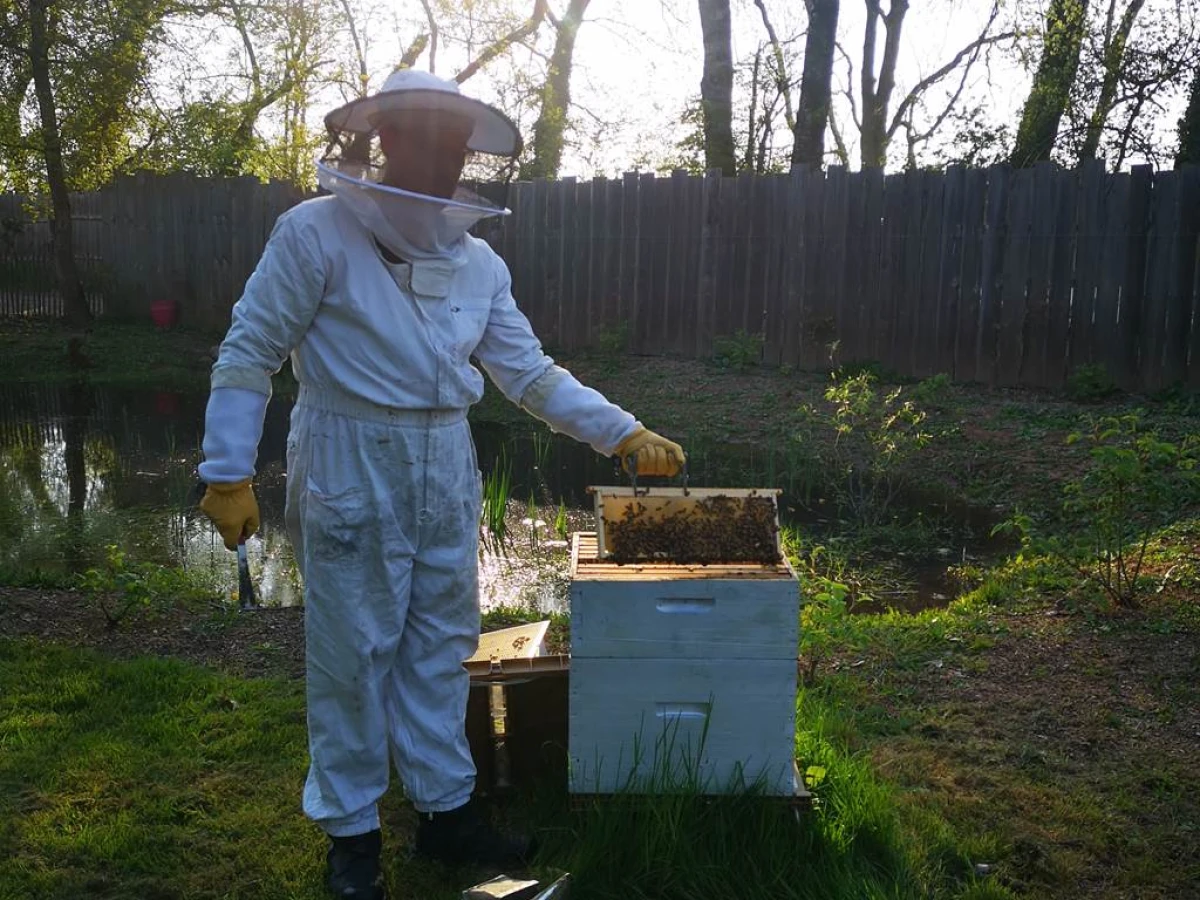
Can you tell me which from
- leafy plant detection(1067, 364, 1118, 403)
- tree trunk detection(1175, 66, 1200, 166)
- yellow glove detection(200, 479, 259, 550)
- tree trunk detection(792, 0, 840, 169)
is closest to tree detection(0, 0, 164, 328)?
tree trunk detection(792, 0, 840, 169)

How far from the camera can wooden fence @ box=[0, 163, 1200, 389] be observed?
905cm

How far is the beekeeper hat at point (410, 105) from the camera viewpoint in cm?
259

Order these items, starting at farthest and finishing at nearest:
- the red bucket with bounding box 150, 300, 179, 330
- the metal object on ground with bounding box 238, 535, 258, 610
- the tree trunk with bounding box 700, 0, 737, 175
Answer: the red bucket with bounding box 150, 300, 179, 330, the tree trunk with bounding box 700, 0, 737, 175, the metal object on ground with bounding box 238, 535, 258, 610

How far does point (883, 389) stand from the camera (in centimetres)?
985

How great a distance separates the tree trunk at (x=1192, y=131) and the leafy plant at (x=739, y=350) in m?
4.15

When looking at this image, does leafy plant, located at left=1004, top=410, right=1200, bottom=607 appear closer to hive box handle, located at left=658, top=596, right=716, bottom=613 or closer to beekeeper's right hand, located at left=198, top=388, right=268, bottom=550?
hive box handle, located at left=658, top=596, right=716, bottom=613

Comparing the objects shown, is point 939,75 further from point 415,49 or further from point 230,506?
point 230,506

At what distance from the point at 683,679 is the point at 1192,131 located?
9803 millimetres

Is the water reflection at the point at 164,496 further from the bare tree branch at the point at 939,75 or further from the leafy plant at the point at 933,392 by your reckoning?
the bare tree branch at the point at 939,75

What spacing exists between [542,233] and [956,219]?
4.63m

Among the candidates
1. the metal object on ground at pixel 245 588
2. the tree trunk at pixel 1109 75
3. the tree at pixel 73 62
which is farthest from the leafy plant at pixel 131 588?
the tree trunk at pixel 1109 75

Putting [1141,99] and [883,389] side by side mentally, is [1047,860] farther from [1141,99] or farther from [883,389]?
[1141,99]

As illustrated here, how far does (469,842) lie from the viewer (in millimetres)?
2801

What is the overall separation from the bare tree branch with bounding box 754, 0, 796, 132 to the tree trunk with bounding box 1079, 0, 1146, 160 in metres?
5.30
